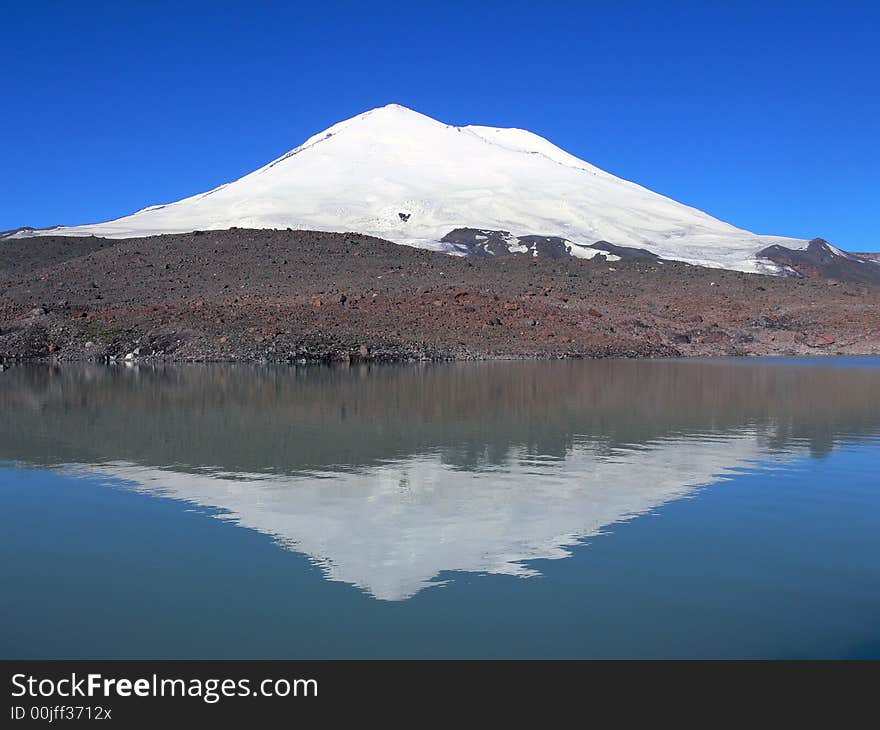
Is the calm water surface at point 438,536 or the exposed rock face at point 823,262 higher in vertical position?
the exposed rock face at point 823,262

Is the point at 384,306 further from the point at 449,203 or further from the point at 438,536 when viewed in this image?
the point at 449,203

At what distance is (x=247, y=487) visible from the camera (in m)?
13.8

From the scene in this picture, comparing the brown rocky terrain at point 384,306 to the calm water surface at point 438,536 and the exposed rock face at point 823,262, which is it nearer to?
the calm water surface at point 438,536

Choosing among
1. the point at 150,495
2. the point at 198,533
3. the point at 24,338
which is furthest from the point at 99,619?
the point at 24,338

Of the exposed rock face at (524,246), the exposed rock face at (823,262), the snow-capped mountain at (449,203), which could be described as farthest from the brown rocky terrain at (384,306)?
the exposed rock face at (823,262)

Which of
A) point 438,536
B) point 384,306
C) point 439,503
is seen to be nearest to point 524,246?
point 384,306

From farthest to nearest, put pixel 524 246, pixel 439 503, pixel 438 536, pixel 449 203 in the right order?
pixel 449 203
pixel 524 246
pixel 439 503
pixel 438 536

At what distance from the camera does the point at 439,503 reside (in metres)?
12.4

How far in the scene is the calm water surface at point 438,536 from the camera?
24.4ft

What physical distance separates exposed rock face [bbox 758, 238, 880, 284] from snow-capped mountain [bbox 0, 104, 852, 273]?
8.44ft

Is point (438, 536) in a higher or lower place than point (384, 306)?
lower

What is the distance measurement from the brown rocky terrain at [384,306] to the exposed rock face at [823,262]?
32.9m

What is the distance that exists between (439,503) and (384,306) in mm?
51313
